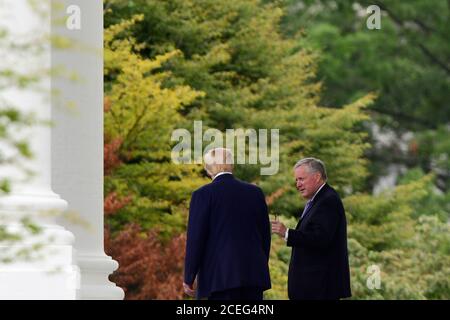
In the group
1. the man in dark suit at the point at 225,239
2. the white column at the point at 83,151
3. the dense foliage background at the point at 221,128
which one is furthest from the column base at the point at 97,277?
the dense foliage background at the point at 221,128

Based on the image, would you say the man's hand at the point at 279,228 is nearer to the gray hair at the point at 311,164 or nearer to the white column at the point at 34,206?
the gray hair at the point at 311,164

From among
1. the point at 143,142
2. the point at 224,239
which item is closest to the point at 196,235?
the point at 224,239

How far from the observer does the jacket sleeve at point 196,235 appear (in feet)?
67.2

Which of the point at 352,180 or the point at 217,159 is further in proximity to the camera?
the point at 352,180

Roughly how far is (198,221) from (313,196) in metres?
1.71

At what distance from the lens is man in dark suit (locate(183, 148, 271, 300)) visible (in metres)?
20.6

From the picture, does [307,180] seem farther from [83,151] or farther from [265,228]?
[83,151]

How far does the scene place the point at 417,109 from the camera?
76625 mm

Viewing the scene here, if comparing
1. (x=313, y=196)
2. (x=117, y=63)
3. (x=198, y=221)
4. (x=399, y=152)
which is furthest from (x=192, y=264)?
(x=399, y=152)

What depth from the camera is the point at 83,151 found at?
24938 millimetres

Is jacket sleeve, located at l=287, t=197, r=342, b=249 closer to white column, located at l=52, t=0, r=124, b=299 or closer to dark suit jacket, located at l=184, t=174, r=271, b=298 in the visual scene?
dark suit jacket, located at l=184, t=174, r=271, b=298

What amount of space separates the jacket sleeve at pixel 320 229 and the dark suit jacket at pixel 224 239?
0.48 metres

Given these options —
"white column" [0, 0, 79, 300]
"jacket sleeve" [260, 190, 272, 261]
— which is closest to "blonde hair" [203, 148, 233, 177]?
"jacket sleeve" [260, 190, 272, 261]

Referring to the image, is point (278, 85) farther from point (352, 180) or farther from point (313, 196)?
point (313, 196)
